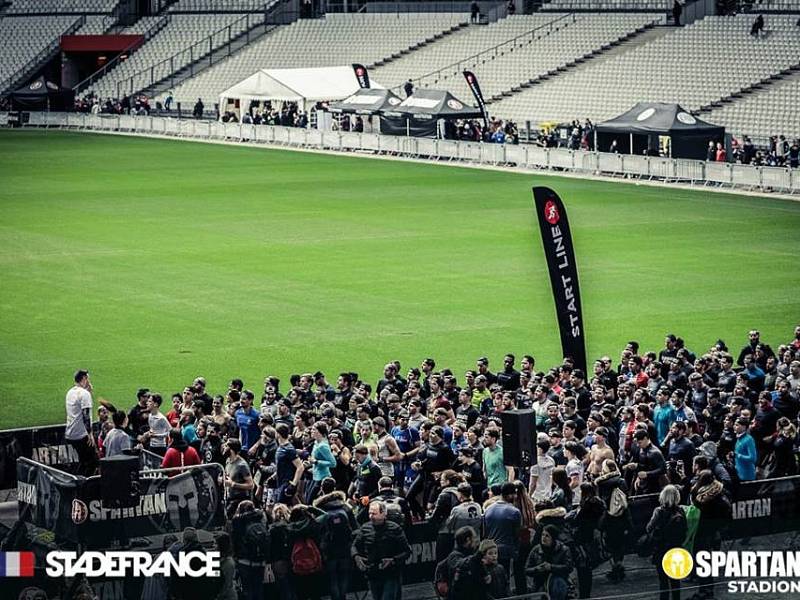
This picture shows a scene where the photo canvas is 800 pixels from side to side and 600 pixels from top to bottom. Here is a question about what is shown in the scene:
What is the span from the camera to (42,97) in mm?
80312

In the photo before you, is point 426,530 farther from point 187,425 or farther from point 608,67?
point 608,67

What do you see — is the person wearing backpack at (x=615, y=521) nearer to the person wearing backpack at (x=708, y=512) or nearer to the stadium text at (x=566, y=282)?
the person wearing backpack at (x=708, y=512)

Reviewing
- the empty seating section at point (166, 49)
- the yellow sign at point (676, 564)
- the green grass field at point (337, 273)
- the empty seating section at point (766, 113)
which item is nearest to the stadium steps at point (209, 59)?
the empty seating section at point (166, 49)

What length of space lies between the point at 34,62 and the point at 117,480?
85388 millimetres

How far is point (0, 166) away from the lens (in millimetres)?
59062

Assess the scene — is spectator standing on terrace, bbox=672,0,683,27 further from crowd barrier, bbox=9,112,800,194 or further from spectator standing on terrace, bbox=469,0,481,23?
crowd barrier, bbox=9,112,800,194

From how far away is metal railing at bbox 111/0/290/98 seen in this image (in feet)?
298

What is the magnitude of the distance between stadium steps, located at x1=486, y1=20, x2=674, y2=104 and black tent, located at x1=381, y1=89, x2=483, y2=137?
35.3 ft

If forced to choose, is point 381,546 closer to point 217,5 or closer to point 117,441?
point 117,441

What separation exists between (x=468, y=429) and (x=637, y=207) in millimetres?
29017

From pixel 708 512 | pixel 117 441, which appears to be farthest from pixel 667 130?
pixel 708 512

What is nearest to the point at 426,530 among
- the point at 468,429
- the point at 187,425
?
the point at 468,429

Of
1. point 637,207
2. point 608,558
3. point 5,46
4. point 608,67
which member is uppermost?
point 5,46

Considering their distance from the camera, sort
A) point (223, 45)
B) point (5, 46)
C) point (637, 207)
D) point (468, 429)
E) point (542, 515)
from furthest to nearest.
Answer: point (5, 46) → point (223, 45) → point (637, 207) → point (468, 429) → point (542, 515)
